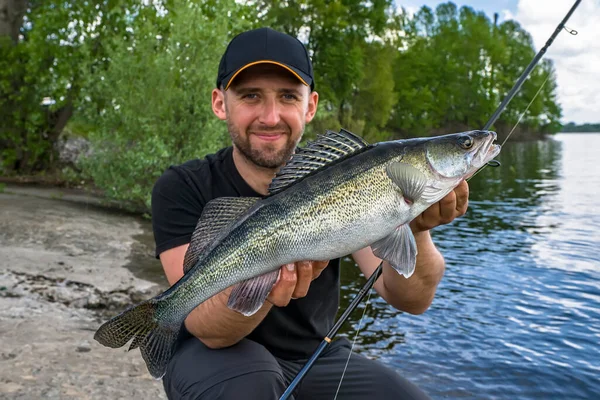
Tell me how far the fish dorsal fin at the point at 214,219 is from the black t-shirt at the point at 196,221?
0.43 meters

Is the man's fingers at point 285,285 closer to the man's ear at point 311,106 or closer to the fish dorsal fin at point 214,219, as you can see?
the fish dorsal fin at point 214,219

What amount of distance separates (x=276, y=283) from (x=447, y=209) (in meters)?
0.84

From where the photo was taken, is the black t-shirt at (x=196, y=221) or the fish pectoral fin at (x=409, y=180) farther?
the black t-shirt at (x=196, y=221)

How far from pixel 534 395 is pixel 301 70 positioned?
13.5ft

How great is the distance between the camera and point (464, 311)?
7.69 meters

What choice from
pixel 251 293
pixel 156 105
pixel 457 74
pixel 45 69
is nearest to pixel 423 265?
pixel 251 293

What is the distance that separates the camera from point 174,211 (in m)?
3.25

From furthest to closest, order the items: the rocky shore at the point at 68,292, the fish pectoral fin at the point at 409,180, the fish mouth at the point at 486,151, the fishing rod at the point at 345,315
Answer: the rocky shore at the point at 68,292
the fishing rod at the point at 345,315
the fish mouth at the point at 486,151
the fish pectoral fin at the point at 409,180

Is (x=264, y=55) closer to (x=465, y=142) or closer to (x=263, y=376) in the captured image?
(x=465, y=142)

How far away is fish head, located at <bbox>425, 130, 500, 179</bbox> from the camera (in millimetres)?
2510

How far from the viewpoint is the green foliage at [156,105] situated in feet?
37.0

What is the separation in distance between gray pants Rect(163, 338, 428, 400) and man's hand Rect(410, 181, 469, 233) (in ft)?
3.08

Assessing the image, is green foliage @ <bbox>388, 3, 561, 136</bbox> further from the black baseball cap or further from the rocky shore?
the black baseball cap

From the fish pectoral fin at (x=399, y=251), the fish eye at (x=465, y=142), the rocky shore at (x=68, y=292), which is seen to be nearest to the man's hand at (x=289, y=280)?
the fish pectoral fin at (x=399, y=251)
